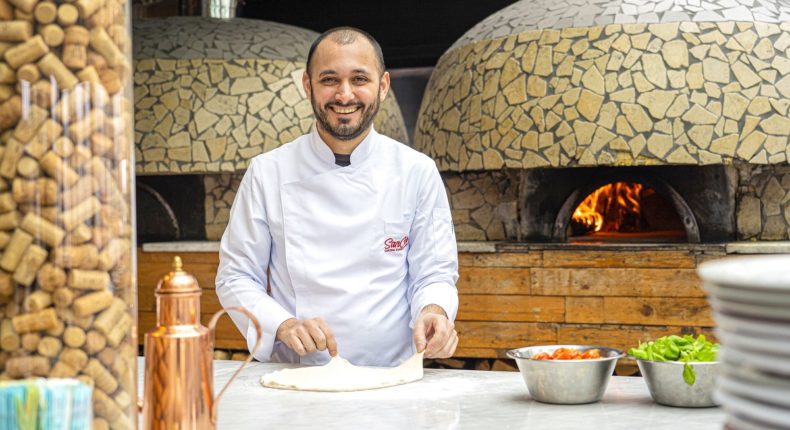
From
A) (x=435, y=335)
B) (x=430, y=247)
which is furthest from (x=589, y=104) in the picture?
(x=435, y=335)

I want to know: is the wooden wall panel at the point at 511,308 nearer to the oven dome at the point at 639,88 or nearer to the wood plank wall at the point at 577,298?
the wood plank wall at the point at 577,298

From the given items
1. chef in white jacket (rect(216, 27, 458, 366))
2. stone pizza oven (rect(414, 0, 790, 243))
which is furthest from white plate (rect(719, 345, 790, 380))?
stone pizza oven (rect(414, 0, 790, 243))

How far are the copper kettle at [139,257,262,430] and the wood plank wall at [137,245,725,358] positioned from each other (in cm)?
383

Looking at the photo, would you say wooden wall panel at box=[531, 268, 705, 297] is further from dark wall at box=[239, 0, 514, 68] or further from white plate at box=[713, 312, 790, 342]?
white plate at box=[713, 312, 790, 342]

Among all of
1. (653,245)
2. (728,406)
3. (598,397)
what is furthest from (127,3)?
(653,245)

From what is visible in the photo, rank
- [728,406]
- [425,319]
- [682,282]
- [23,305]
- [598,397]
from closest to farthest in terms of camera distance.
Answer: [728,406], [23,305], [598,397], [425,319], [682,282]

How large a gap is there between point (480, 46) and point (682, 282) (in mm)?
1742

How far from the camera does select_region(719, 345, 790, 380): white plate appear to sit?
946 mm

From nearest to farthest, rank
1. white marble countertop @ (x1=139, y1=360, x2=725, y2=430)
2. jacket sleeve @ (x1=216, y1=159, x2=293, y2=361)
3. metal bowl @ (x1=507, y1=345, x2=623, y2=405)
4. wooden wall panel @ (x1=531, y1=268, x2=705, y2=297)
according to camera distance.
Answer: white marble countertop @ (x1=139, y1=360, x2=725, y2=430)
metal bowl @ (x1=507, y1=345, x2=623, y2=405)
jacket sleeve @ (x1=216, y1=159, x2=293, y2=361)
wooden wall panel @ (x1=531, y1=268, x2=705, y2=297)

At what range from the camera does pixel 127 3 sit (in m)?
1.35

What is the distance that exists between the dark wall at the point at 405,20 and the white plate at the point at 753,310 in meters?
6.87

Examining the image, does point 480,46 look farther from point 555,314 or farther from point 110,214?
point 110,214

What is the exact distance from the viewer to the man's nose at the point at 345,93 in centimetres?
273

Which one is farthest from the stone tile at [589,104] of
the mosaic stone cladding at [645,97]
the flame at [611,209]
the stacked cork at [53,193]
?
the stacked cork at [53,193]
